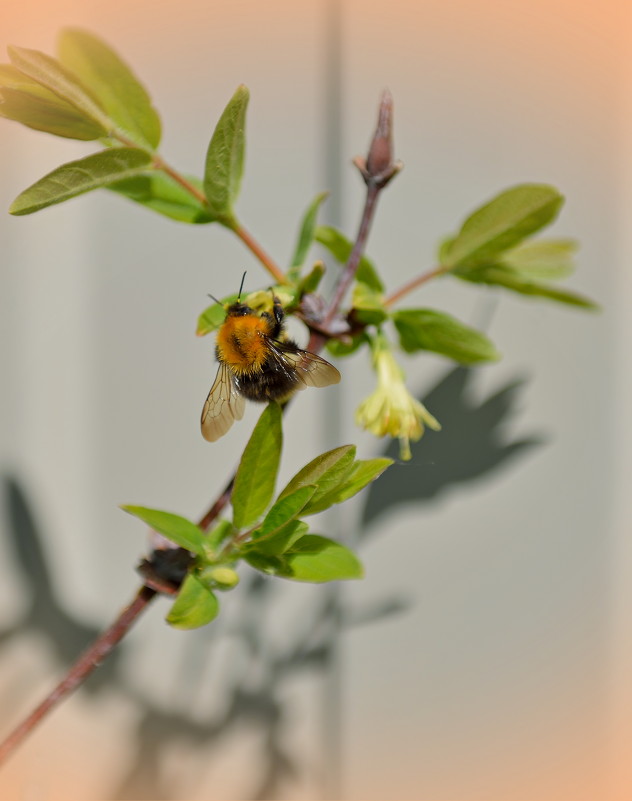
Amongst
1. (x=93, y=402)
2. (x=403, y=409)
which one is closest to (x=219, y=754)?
(x=93, y=402)

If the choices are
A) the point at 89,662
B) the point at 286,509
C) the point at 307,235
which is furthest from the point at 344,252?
the point at 89,662

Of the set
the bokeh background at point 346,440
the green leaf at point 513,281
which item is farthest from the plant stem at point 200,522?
the bokeh background at point 346,440

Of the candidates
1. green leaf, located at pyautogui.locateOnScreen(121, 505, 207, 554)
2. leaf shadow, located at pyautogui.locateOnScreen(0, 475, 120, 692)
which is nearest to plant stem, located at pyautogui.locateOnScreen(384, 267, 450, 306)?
green leaf, located at pyautogui.locateOnScreen(121, 505, 207, 554)

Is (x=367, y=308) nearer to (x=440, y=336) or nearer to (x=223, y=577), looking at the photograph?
(x=440, y=336)

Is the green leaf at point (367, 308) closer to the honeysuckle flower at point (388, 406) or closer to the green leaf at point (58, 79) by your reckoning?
the honeysuckle flower at point (388, 406)

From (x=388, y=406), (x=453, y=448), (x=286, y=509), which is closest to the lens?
(x=286, y=509)

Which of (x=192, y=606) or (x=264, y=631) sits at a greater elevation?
(x=192, y=606)
